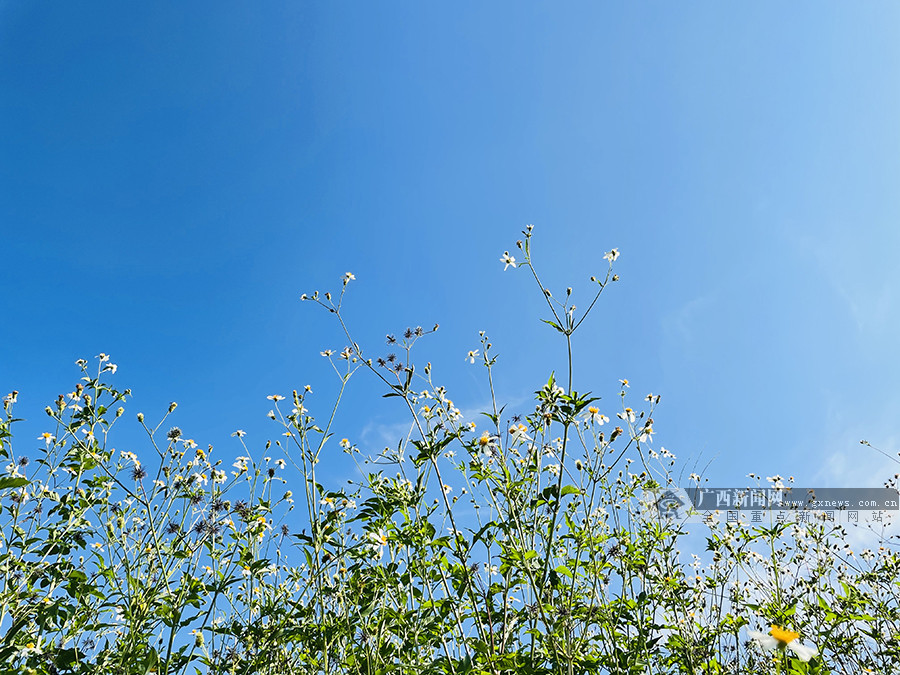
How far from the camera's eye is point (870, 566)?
14.2ft

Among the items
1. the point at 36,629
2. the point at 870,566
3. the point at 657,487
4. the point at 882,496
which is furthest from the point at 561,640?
the point at 882,496

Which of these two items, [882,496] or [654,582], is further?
[882,496]

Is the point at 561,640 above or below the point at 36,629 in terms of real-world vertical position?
above

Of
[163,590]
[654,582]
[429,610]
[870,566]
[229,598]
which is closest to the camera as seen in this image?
[429,610]

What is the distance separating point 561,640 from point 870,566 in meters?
3.29

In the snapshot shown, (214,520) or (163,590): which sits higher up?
(214,520)

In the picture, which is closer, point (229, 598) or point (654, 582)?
point (229, 598)

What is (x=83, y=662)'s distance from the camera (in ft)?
7.61

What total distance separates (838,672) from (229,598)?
351cm

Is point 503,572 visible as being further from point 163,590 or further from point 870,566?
point 870,566

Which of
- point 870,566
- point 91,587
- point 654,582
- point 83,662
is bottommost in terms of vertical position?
point 83,662

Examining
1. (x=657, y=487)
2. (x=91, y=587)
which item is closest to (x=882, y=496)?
(x=657, y=487)

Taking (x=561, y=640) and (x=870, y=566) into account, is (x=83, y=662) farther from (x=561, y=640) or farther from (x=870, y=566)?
(x=870, y=566)

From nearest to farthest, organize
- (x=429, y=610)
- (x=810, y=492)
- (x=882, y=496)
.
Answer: (x=429, y=610) < (x=810, y=492) < (x=882, y=496)
